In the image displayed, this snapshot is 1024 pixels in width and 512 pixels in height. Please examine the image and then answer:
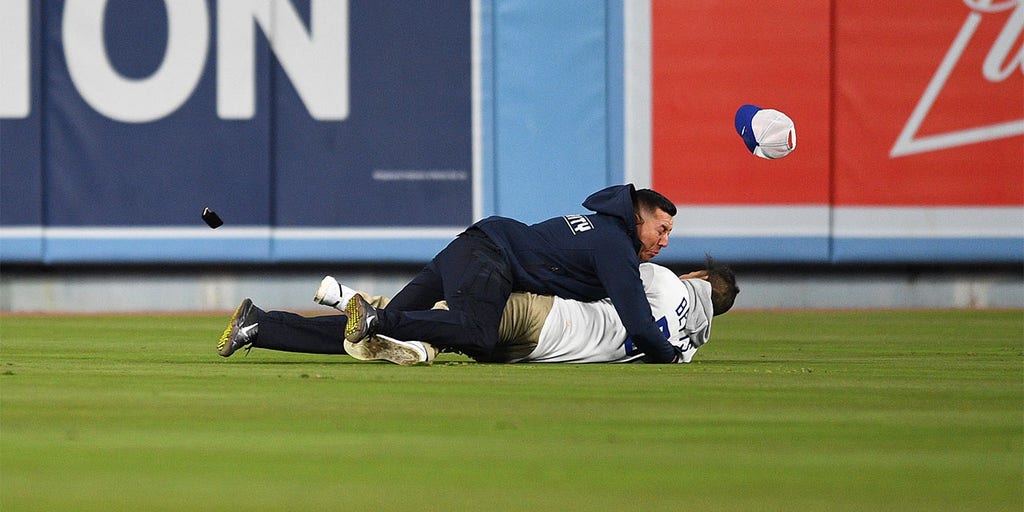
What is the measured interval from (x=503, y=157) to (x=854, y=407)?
393 inches

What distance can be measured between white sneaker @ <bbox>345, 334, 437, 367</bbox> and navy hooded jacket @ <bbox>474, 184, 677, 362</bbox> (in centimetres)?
60

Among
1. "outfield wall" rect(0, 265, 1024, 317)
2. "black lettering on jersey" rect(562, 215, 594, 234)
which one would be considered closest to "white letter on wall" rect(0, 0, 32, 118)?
"outfield wall" rect(0, 265, 1024, 317)

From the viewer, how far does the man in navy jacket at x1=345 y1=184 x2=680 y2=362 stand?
664cm

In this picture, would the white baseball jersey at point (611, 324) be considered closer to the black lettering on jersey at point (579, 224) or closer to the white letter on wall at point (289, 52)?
the black lettering on jersey at point (579, 224)

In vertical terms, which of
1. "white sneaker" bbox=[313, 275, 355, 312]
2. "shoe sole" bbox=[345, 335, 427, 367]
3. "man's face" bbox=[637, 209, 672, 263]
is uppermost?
"man's face" bbox=[637, 209, 672, 263]

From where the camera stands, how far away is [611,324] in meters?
7.15

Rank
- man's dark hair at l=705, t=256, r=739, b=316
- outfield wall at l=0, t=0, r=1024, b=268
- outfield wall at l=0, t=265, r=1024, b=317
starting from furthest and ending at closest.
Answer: outfield wall at l=0, t=265, r=1024, b=317, outfield wall at l=0, t=0, r=1024, b=268, man's dark hair at l=705, t=256, r=739, b=316

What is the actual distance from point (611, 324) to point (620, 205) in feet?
2.00

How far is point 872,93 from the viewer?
15031 millimetres

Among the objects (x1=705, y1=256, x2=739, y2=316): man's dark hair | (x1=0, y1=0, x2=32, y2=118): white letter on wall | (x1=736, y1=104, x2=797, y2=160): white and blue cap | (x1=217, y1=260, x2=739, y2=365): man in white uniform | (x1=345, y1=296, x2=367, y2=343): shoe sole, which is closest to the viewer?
(x1=345, y1=296, x2=367, y2=343): shoe sole

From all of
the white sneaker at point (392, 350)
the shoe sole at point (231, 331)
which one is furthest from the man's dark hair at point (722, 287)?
the shoe sole at point (231, 331)

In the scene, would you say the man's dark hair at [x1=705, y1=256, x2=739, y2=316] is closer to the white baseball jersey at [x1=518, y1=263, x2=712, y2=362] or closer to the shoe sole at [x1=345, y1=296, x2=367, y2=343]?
the white baseball jersey at [x1=518, y1=263, x2=712, y2=362]

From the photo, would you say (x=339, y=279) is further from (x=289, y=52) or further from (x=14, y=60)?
(x=14, y=60)

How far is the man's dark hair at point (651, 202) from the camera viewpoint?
7.00 m
